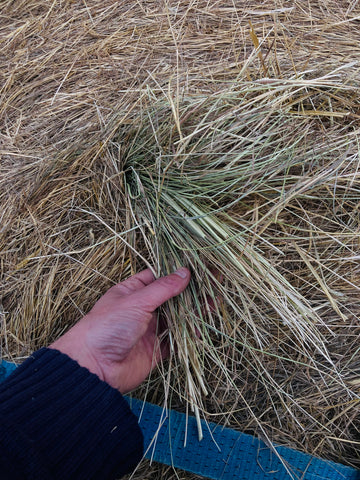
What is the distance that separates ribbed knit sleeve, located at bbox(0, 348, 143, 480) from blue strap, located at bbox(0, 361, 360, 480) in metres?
0.20

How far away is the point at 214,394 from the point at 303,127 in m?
0.88

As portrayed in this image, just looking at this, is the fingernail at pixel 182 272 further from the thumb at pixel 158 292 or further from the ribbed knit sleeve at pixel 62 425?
the ribbed knit sleeve at pixel 62 425

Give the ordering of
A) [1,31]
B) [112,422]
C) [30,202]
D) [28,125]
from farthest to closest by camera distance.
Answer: [1,31]
[28,125]
[30,202]
[112,422]

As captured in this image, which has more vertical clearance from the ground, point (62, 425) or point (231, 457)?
point (62, 425)

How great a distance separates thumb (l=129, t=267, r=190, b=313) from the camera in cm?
101

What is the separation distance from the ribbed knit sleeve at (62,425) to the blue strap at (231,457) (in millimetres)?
198

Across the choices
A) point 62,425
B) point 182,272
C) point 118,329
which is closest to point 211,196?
point 182,272

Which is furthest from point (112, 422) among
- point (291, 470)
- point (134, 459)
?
point (291, 470)

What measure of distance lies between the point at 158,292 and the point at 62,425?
416mm

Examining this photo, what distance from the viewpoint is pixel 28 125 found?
139 centimetres

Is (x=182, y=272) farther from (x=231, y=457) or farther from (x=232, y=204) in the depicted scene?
(x=231, y=457)

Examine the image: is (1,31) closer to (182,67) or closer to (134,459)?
(182,67)

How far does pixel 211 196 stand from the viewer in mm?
1052

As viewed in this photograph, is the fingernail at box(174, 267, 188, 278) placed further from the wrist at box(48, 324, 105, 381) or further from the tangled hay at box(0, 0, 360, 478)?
the wrist at box(48, 324, 105, 381)
